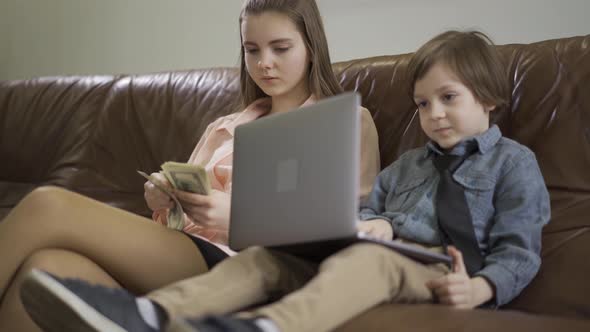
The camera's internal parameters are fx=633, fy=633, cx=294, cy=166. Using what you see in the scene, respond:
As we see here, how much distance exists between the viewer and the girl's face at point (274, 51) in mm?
1662

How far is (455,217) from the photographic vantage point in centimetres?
130

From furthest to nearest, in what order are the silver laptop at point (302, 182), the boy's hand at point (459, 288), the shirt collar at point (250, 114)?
the shirt collar at point (250, 114) → the boy's hand at point (459, 288) → the silver laptop at point (302, 182)

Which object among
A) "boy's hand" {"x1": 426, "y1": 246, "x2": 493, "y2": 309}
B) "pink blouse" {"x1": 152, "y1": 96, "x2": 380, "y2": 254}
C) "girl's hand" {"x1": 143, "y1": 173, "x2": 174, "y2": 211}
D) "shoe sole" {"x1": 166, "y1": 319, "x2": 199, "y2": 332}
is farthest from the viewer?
"pink blouse" {"x1": 152, "y1": 96, "x2": 380, "y2": 254}

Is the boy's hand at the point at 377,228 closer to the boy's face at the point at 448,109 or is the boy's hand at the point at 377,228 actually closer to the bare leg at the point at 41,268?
the boy's face at the point at 448,109

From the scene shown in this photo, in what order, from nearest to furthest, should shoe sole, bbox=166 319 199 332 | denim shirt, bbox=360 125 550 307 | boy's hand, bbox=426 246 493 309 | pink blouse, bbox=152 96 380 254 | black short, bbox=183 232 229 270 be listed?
shoe sole, bbox=166 319 199 332, boy's hand, bbox=426 246 493 309, denim shirt, bbox=360 125 550 307, black short, bbox=183 232 229 270, pink blouse, bbox=152 96 380 254

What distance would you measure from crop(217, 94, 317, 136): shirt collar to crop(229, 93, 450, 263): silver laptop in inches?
20.9

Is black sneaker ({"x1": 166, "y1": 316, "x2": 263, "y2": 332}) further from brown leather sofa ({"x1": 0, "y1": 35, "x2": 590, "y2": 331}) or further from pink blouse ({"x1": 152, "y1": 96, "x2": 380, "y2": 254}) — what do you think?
pink blouse ({"x1": 152, "y1": 96, "x2": 380, "y2": 254})

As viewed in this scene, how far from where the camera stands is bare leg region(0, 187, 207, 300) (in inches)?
46.1

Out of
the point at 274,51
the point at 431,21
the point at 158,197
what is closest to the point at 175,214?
the point at 158,197

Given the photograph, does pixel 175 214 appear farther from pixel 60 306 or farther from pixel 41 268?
pixel 60 306

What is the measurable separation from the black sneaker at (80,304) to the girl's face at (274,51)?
872 millimetres

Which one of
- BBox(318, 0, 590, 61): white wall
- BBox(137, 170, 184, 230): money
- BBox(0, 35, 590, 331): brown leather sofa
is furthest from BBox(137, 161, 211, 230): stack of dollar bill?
BBox(318, 0, 590, 61): white wall

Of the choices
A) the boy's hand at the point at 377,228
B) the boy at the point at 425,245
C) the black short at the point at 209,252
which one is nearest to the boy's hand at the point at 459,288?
the boy at the point at 425,245

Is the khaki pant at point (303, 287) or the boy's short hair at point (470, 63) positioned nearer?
the khaki pant at point (303, 287)
